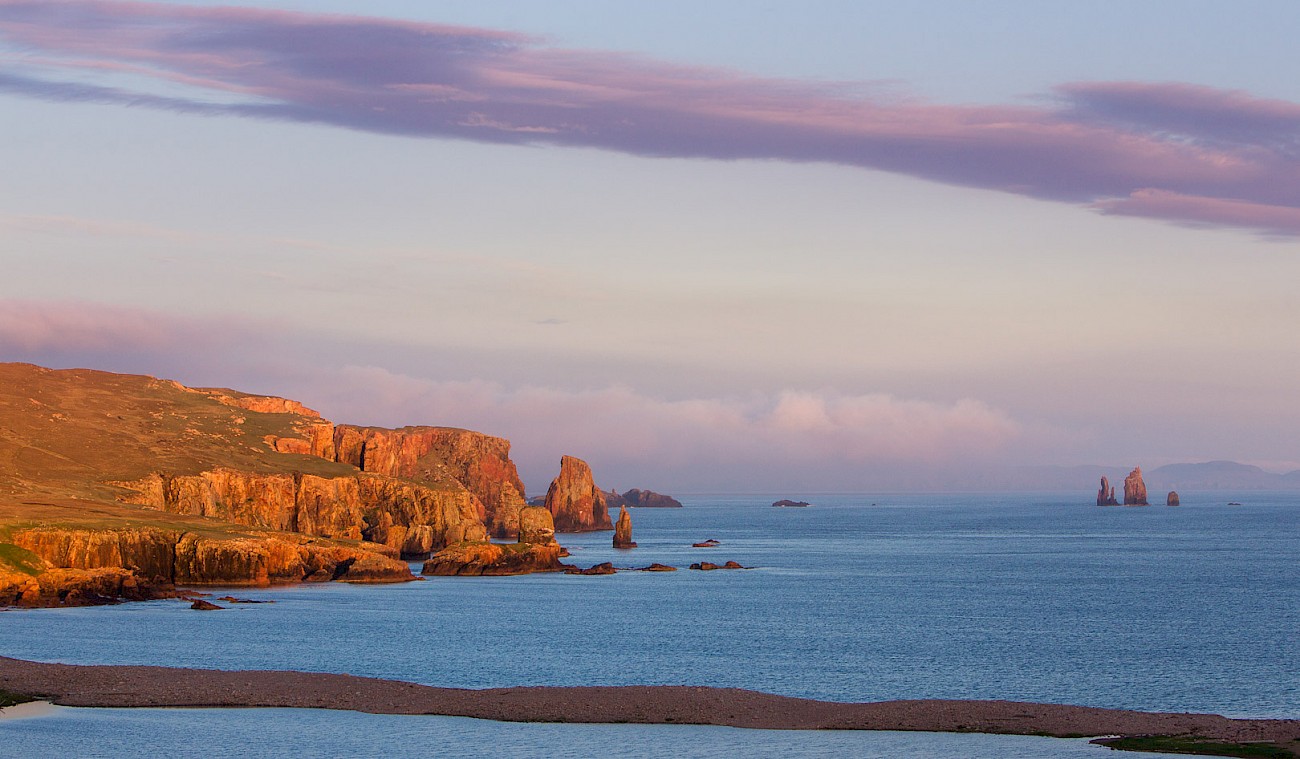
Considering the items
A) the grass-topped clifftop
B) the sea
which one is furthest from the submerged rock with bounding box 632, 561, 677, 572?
the grass-topped clifftop

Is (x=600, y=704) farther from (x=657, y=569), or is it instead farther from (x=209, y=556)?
(x=657, y=569)

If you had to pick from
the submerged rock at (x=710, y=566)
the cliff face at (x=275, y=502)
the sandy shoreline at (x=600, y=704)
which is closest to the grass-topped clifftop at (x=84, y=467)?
the cliff face at (x=275, y=502)

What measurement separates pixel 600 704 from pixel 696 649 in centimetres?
2930

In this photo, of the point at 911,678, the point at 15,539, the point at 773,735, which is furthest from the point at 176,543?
the point at 773,735

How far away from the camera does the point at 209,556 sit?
14138 centimetres

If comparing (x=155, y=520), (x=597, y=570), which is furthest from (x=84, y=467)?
(x=597, y=570)

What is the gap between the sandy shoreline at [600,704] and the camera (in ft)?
183

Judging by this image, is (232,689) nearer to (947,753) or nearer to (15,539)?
(947,753)

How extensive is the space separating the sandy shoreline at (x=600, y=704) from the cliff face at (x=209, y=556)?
203ft

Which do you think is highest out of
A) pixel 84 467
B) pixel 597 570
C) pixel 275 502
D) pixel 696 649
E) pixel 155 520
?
pixel 84 467

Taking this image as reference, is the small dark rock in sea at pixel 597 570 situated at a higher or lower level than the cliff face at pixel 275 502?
lower

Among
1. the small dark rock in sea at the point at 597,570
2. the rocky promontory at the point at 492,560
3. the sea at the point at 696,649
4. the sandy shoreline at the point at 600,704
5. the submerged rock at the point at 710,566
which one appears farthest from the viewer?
the submerged rock at the point at 710,566

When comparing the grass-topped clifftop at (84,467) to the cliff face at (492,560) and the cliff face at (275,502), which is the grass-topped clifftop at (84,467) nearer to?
the cliff face at (275,502)

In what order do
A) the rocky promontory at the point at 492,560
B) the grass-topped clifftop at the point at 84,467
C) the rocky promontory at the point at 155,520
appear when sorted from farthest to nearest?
1. the rocky promontory at the point at 492,560
2. the grass-topped clifftop at the point at 84,467
3. the rocky promontory at the point at 155,520
